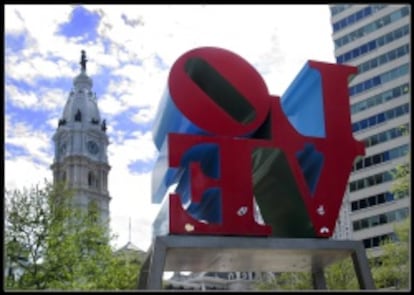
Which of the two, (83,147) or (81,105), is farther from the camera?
(81,105)

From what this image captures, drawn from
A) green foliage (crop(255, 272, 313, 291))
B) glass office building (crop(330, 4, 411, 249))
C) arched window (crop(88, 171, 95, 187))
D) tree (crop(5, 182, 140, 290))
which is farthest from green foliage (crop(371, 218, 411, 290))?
arched window (crop(88, 171, 95, 187))

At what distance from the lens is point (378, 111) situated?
231 ft

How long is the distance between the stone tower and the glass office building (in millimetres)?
57677

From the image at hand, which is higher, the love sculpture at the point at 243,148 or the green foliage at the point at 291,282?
the love sculpture at the point at 243,148

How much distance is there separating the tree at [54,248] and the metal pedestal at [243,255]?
29.6 ft

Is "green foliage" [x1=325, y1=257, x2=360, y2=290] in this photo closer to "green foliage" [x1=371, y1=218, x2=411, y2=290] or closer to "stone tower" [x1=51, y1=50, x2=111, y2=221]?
"green foliage" [x1=371, y1=218, x2=411, y2=290]

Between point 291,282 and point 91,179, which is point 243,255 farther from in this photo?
point 91,179

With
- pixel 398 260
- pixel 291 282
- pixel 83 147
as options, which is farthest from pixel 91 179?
pixel 398 260

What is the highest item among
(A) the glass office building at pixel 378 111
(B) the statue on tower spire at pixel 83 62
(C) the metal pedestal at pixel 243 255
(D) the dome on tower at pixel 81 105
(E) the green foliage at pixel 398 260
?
(B) the statue on tower spire at pixel 83 62

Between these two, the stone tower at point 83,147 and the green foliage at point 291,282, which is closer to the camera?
the green foliage at point 291,282

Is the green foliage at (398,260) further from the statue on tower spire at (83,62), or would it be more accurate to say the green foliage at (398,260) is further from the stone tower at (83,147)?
the statue on tower spire at (83,62)

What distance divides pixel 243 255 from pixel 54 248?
13048 millimetres

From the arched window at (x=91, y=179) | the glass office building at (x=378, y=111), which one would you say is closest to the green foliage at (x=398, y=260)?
the glass office building at (x=378, y=111)

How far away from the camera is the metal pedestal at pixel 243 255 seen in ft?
55.6
